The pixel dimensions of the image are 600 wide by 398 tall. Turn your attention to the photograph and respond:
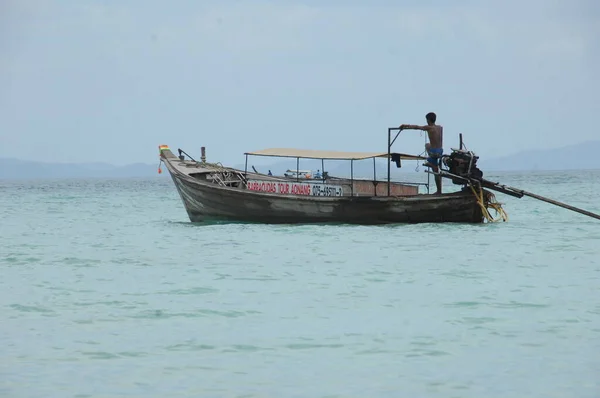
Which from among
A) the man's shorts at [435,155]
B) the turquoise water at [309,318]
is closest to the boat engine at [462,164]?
the man's shorts at [435,155]

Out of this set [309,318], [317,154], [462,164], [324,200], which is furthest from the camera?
[317,154]

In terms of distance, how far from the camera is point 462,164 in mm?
20750

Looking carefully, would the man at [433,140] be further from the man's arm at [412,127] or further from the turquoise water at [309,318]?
the turquoise water at [309,318]

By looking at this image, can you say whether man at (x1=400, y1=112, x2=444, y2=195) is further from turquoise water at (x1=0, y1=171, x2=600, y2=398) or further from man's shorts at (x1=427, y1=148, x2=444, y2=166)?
turquoise water at (x1=0, y1=171, x2=600, y2=398)

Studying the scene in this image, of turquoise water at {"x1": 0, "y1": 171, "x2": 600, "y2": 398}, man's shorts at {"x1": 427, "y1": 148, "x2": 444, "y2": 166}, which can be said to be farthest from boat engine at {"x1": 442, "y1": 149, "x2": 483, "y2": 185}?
turquoise water at {"x1": 0, "y1": 171, "x2": 600, "y2": 398}

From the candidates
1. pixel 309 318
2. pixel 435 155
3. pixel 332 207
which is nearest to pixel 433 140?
pixel 435 155

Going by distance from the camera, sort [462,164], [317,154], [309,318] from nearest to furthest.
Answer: [309,318] → [462,164] → [317,154]

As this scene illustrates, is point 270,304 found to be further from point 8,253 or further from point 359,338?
point 8,253

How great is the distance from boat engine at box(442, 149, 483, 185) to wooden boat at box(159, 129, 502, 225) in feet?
1.75

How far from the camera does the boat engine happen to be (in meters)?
20.6

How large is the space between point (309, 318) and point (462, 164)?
10433 millimetres

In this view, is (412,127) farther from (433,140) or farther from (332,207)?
(332,207)

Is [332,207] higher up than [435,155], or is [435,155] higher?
[435,155]

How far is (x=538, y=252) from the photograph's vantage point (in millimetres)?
18703
